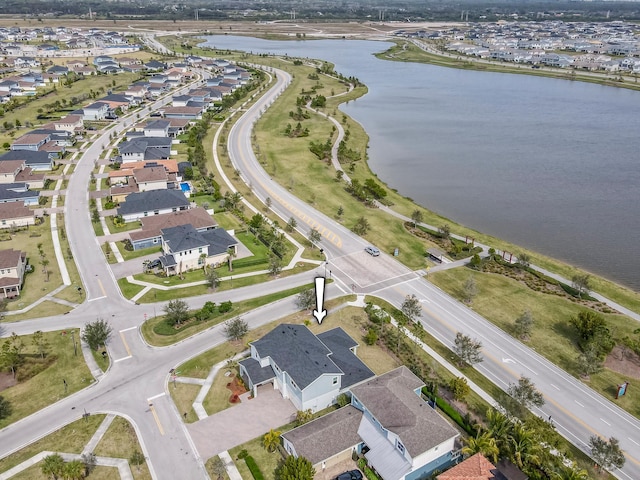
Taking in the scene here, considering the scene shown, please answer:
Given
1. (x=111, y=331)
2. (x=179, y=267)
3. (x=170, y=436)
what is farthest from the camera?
(x=179, y=267)

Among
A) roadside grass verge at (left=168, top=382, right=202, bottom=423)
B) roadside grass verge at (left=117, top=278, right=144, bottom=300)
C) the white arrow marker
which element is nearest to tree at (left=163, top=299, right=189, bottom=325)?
roadside grass verge at (left=117, top=278, right=144, bottom=300)

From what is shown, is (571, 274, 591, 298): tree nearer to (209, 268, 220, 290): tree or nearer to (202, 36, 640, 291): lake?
(202, 36, 640, 291): lake

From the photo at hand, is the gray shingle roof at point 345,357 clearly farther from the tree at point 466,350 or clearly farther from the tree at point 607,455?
the tree at point 607,455

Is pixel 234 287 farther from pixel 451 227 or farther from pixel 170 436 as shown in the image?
pixel 451 227

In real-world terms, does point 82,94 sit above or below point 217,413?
above

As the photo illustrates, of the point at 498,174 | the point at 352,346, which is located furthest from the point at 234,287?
the point at 498,174

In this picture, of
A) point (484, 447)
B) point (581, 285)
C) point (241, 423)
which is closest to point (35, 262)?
point (241, 423)

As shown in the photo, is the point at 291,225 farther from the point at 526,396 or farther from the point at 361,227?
the point at 526,396
